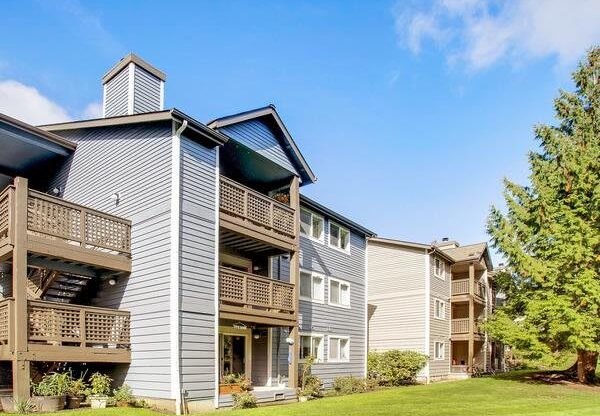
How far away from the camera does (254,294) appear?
1591 centimetres

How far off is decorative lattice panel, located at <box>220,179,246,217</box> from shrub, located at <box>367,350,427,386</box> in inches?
515

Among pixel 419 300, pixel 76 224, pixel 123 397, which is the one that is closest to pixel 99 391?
pixel 123 397

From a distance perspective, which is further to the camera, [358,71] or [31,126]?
[358,71]

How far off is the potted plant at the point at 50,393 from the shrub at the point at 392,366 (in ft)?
52.3

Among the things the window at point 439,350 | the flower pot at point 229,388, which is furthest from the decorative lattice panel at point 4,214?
the window at point 439,350

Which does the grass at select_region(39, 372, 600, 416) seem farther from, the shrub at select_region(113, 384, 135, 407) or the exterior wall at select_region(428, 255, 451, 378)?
the exterior wall at select_region(428, 255, 451, 378)

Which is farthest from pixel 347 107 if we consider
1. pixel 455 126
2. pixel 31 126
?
pixel 31 126

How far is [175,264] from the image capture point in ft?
43.6

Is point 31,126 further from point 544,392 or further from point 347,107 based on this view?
point 544,392

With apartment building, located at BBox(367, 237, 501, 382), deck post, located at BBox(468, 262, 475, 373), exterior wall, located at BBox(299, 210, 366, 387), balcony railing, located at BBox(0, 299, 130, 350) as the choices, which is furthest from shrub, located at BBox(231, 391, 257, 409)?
deck post, located at BBox(468, 262, 475, 373)

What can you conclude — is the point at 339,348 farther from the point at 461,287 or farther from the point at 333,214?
the point at 461,287

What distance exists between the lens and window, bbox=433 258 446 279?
30644mm

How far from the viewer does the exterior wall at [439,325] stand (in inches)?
1151

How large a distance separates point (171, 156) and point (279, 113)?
18.3ft
